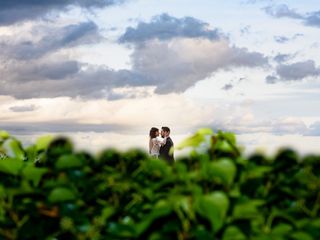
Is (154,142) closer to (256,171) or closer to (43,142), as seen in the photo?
(43,142)

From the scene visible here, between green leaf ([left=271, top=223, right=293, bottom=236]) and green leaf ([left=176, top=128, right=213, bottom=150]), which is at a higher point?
green leaf ([left=176, top=128, right=213, bottom=150])

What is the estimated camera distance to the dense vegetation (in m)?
2.93

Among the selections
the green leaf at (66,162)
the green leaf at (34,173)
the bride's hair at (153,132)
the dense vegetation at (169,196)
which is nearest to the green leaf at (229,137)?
the dense vegetation at (169,196)

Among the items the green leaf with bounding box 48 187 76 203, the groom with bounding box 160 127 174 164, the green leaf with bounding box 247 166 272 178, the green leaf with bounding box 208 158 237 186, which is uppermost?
the green leaf with bounding box 208 158 237 186

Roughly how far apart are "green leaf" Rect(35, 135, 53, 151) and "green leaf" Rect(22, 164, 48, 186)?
20.3 inches

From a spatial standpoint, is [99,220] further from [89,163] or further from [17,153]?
[17,153]

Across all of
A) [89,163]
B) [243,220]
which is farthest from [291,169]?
[89,163]

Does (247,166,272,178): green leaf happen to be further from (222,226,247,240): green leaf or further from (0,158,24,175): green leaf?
(0,158,24,175): green leaf

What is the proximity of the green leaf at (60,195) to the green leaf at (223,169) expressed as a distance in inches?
26.8

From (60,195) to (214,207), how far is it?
2.48 ft

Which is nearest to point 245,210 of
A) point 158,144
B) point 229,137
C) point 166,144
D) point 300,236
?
point 300,236

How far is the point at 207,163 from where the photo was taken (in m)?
3.01

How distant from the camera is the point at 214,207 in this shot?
9.27ft

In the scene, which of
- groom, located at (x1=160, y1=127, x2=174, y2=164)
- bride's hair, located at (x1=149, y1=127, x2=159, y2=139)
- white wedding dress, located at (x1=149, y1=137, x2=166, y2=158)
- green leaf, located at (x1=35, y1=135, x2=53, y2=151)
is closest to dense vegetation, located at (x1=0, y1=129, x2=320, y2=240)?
green leaf, located at (x1=35, y1=135, x2=53, y2=151)
